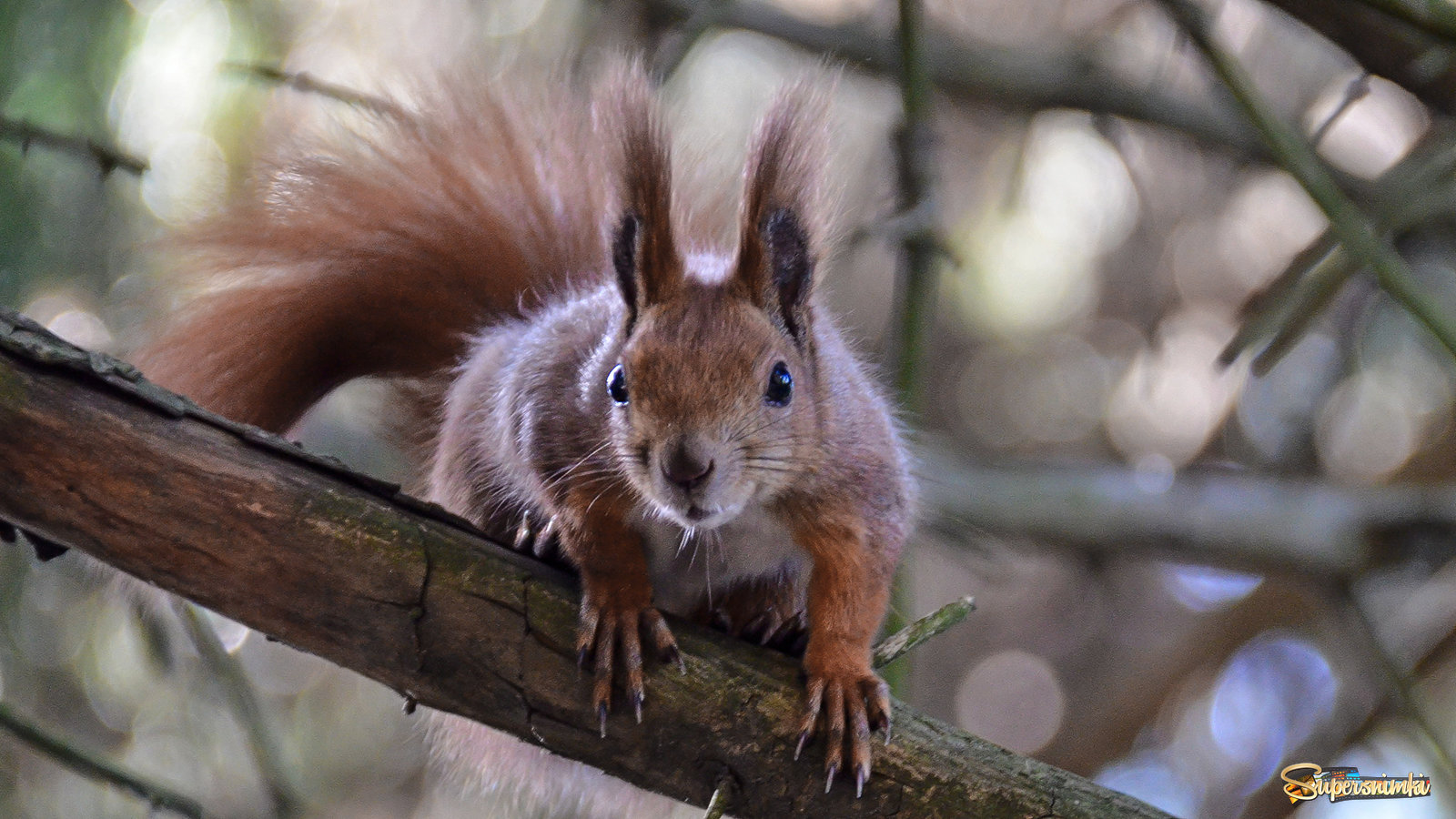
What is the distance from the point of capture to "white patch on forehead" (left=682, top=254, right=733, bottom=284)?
6.75 feet

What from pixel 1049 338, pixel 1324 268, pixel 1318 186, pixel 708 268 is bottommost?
pixel 708 268

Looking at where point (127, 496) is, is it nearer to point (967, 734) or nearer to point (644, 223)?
point (644, 223)

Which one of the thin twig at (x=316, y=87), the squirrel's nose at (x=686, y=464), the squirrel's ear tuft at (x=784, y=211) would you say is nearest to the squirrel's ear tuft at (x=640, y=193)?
the squirrel's ear tuft at (x=784, y=211)

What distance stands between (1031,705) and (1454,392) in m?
1.81

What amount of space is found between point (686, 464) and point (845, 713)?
44 centimetres

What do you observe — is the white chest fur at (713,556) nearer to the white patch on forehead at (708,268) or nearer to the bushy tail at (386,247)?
the white patch on forehead at (708,268)

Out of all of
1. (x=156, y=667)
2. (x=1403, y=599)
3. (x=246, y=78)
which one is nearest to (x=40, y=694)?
(x=156, y=667)

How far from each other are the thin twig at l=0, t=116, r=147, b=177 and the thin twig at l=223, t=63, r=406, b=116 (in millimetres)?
296

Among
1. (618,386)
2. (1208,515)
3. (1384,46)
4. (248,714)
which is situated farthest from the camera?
(1208,515)

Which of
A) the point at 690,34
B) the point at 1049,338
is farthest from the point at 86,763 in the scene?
the point at 1049,338

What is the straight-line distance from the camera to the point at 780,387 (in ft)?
6.39

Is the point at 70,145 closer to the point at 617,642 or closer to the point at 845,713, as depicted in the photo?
the point at 617,642

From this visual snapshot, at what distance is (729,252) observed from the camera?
249cm

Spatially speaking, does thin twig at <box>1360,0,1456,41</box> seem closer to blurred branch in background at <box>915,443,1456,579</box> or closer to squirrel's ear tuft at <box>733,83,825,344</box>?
squirrel's ear tuft at <box>733,83,825,344</box>
